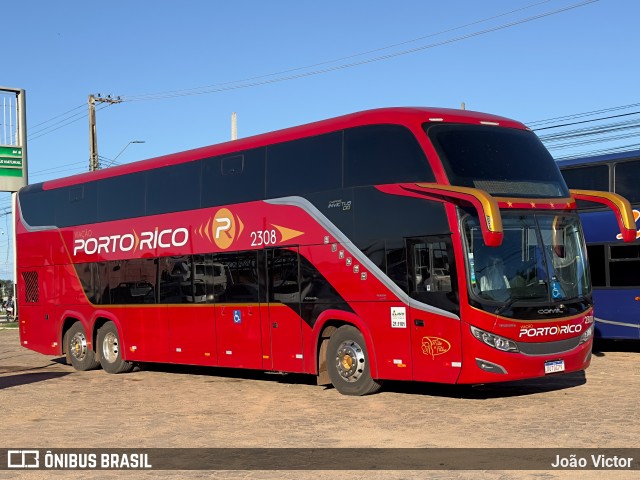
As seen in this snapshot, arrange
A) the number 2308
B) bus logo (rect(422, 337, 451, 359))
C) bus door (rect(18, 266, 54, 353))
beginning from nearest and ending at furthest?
bus logo (rect(422, 337, 451, 359)), the number 2308, bus door (rect(18, 266, 54, 353))

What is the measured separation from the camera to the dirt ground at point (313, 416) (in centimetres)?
1034

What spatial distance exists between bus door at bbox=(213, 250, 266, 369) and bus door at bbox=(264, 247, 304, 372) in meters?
0.32

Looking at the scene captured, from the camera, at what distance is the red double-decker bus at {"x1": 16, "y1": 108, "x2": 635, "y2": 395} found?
13.4m

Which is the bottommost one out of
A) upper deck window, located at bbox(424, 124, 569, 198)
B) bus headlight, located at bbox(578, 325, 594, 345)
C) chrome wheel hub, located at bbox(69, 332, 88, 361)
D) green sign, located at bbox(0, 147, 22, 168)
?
chrome wheel hub, located at bbox(69, 332, 88, 361)

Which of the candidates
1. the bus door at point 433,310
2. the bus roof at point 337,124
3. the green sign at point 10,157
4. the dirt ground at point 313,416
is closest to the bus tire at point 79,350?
the dirt ground at point 313,416

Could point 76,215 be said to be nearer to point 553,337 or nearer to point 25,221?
point 25,221

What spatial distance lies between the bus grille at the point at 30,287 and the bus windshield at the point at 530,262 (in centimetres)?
1306

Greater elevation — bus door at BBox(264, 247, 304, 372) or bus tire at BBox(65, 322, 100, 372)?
bus door at BBox(264, 247, 304, 372)

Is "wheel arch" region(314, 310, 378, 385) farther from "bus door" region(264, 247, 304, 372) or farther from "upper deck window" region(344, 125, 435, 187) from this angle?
"upper deck window" region(344, 125, 435, 187)

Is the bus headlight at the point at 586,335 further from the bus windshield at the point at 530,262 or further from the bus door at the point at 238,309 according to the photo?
the bus door at the point at 238,309

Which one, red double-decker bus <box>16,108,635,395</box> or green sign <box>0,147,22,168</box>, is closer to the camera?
red double-decker bus <box>16,108,635,395</box>

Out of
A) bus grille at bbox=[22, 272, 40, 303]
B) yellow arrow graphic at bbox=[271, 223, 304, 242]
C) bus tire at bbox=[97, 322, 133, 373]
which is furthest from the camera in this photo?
bus grille at bbox=[22, 272, 40, 303]

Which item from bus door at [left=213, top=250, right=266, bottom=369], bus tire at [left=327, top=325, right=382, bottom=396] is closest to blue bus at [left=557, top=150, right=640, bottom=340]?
bus tire at [left=327, top=325, right=382, bottom=396]

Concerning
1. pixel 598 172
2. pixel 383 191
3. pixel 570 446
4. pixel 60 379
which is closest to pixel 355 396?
pixel 383 191
